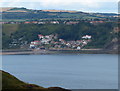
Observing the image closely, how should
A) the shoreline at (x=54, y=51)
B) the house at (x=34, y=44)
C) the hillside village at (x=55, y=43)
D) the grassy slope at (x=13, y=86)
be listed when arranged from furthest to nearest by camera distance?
1. the house at (x=34, y=44)
2. the hillside village at (x=55, y=43)
3. the shoreline at (x=54, y=51)
4. the grassy slope at (x=13, y=86)

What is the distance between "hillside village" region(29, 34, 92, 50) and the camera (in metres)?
183

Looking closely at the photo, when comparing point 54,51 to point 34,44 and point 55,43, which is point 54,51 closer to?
point 55,43

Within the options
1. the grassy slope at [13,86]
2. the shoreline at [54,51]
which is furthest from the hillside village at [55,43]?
the grassy slope at [13,86]

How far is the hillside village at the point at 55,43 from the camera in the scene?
183m

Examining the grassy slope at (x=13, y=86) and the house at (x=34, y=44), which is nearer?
the grassy slope at (x=13, y=86)

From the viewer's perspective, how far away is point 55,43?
616ft

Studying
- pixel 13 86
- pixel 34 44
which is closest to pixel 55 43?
pixel 34 44

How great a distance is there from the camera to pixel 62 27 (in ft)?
637

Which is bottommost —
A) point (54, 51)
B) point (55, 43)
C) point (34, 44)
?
point (54, 51)

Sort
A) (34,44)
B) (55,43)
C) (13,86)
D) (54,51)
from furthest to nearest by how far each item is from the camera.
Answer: (34,44) < (55,43) < (54,51) < (13,86)

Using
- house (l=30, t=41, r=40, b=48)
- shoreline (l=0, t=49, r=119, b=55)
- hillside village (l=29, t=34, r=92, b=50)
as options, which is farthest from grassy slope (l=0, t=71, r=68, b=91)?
house (l=30, t=41, r=40, b=48)

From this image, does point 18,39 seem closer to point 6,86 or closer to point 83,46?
point 83,46

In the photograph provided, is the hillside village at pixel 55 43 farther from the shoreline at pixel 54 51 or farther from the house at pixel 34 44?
the shoreline at pixel 54 51

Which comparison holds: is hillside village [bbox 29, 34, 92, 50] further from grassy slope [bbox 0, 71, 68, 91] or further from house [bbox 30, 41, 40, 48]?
grassy slope [bbox 0, 71, 68, 91]
